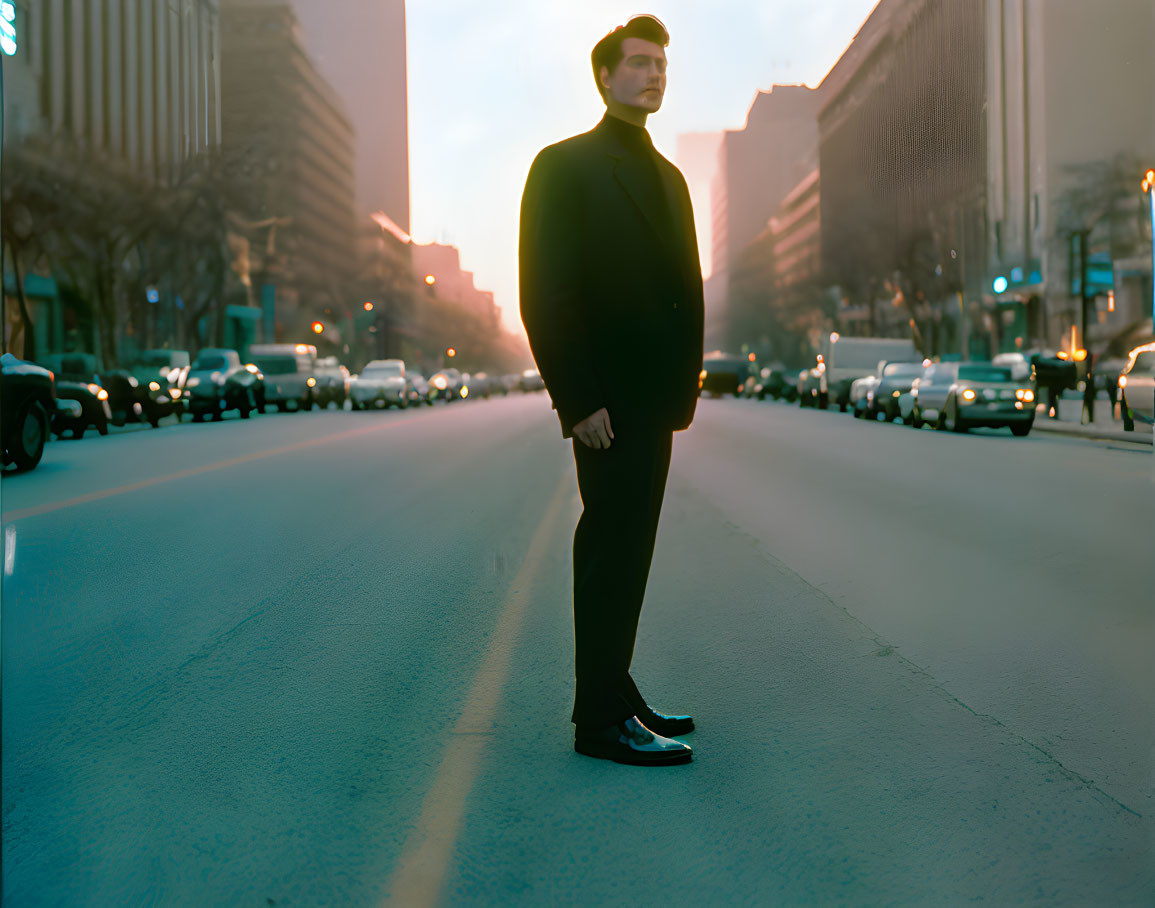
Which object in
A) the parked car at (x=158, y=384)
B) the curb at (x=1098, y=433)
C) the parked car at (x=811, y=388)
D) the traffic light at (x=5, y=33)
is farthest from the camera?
the parked car at (x=811, y=388)

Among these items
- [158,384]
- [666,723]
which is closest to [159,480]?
[666,723]

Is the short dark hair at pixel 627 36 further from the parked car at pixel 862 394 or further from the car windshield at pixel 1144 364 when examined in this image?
the parked car at pixel 862 394

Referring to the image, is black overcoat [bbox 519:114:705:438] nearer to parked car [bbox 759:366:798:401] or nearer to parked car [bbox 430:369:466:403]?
parked car [bbox 759:366:798:401]

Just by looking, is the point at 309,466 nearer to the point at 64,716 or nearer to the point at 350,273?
the point at 64,716

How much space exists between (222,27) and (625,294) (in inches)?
4832

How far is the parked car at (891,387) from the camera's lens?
3381 cm

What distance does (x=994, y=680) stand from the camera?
5.32 m

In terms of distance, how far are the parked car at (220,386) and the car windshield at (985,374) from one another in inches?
784

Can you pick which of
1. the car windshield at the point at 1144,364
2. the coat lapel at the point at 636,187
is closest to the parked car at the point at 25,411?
the coat lapel at the point at 636,187

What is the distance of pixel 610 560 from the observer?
4172 millimetres

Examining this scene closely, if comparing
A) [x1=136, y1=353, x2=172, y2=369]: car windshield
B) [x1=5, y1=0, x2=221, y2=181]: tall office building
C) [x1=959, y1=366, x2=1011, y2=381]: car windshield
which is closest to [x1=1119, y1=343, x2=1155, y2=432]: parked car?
[x1=959, y1=366, x2=1011, y2=381]: car windshield

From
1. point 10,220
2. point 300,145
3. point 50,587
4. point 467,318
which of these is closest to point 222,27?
point 300,145

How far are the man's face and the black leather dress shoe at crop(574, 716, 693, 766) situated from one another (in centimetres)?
195

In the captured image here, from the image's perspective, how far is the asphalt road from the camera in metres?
3.26
